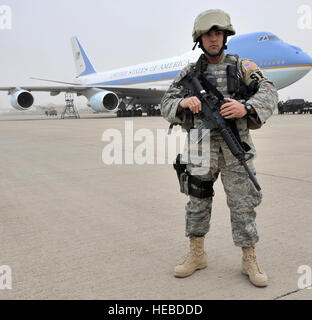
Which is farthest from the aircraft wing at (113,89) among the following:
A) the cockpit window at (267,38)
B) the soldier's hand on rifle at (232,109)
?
the soldier's hand on rifle at (232,109)

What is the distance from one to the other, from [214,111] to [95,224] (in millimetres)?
1590

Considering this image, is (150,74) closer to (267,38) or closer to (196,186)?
(267,38)

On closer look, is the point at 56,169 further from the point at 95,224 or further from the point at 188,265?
the point at 188,265

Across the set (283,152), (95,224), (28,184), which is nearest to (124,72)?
(283,152)

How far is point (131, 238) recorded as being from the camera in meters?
2.83

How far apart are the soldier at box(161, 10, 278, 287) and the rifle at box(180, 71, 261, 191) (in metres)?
0.05

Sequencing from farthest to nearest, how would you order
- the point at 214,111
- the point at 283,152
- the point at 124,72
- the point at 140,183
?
the point at 124,72, the point at 283,152, the point at 140,183, the point at 214,111

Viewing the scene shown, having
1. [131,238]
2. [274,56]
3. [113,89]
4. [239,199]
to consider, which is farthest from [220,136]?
[113,89]

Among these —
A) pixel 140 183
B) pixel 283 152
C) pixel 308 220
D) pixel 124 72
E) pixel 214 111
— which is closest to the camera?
pixel 214 111

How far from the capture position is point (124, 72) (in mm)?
26688

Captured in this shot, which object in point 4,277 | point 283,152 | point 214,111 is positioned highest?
point 214,111

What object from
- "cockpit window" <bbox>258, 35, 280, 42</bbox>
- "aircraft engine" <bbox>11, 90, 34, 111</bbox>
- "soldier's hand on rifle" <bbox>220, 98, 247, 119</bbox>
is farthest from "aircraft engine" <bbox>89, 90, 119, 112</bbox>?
"soldier's hand on rifle" <bbox>220, 98, 247, 119</bbox>

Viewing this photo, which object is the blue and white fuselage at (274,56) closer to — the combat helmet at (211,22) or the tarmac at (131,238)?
the tarmac at (131,238)

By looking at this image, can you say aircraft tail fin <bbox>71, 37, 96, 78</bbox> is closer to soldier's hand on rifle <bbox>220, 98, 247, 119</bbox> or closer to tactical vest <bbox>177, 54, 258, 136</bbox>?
tactical vest <bbox>177, 54, 258, 136</bbox>
